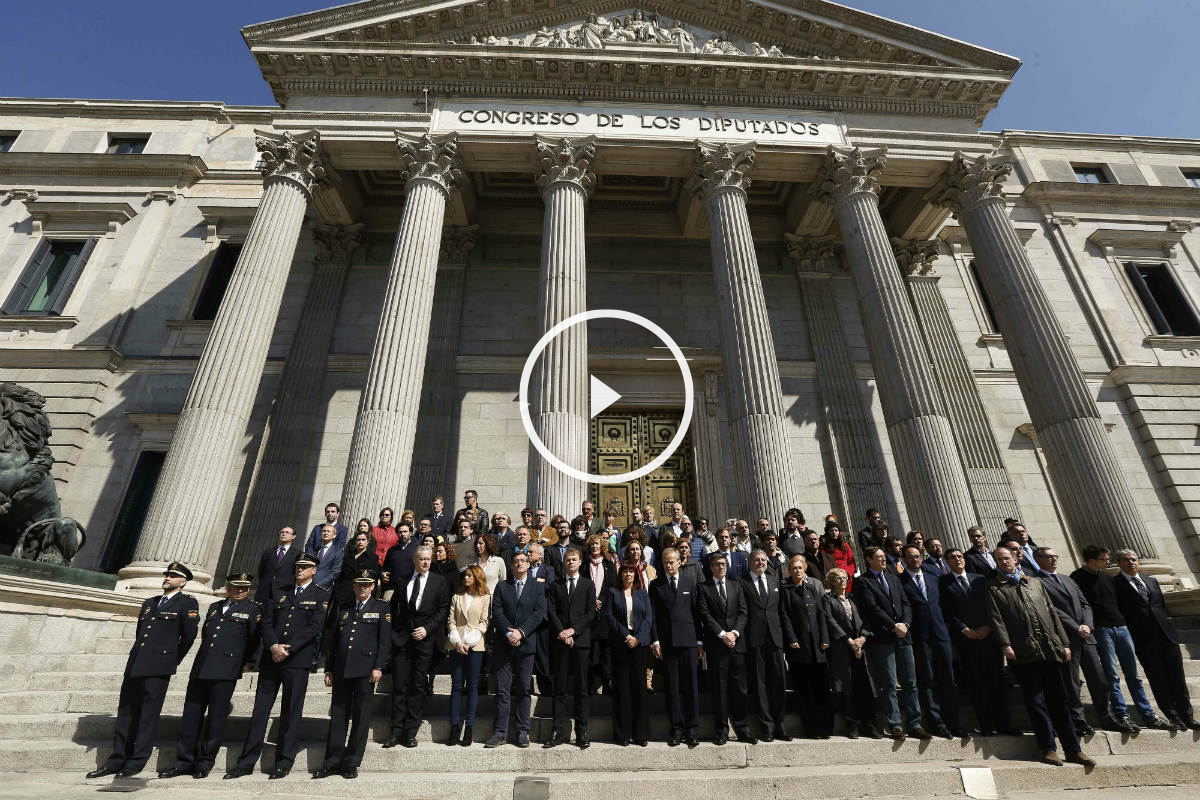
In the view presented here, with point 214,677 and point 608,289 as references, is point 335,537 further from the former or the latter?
point 608,289

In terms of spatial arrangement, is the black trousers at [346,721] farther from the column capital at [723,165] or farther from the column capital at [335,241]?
the column capital at [335,241]

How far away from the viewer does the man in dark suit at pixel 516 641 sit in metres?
5.84

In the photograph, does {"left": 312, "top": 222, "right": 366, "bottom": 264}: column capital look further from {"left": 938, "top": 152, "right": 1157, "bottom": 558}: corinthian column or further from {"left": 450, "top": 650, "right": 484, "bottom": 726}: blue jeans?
{"left": 938, "top": 152, "right": 1157, "bottom": 558}: corinthian column

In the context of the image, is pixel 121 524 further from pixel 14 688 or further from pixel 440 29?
pixel 440 29

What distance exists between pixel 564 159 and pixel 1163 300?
19.9 metres

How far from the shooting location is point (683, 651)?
6254 mm

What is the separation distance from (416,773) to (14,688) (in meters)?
5.36

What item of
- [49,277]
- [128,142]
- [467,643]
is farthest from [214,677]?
[128,142]

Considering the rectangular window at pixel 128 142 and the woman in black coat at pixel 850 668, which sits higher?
the rectangular window at pixel 128 142

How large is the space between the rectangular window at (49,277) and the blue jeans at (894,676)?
22.1m

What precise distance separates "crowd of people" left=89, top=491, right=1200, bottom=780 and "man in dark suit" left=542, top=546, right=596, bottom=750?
0.02 metres

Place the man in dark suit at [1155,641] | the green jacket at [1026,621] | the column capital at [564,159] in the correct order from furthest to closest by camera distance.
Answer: the column capital at [564,159] < the man in dark suit at [1155,641] < the green jacket at [1026,621]

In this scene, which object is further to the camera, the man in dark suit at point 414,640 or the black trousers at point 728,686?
the black trousers at point 728,686

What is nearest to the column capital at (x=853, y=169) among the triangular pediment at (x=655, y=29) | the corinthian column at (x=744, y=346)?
the corinthian column at (x=744, y=346)
